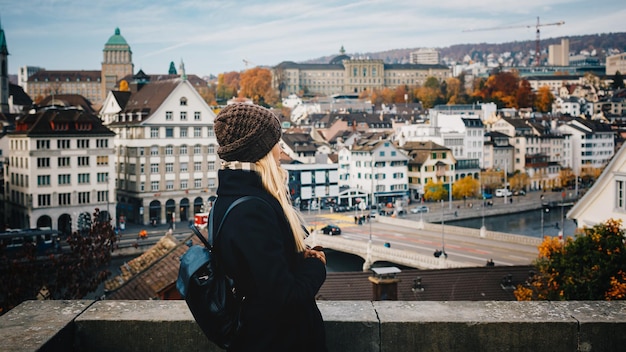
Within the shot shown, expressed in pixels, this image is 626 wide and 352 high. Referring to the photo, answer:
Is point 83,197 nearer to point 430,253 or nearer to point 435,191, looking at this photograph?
point 430,253

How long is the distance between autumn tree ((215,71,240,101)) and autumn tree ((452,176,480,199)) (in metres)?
80.2

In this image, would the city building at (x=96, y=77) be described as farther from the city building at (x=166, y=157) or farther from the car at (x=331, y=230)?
the car at (x=331, y=230)

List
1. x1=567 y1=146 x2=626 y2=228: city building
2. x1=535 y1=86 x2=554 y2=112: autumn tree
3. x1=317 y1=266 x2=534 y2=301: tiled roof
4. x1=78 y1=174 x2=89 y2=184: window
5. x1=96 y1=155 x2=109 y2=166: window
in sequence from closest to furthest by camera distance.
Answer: x1=317 y1=266 x2=534 y2=301: tiled roof
x1=567 y1=146 x2=626 y2=228: city building
x1=78 y1=174 x2=89 y2=184: window
x1=96 y1=155 x2=109 y2=166: window
x1=535 y1=86 x2=554 y2=112: autumn tree

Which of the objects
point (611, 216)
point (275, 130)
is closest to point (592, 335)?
point (275, 130)

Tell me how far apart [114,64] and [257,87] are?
27732 millimetres

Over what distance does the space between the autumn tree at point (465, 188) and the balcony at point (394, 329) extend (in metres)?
71.2

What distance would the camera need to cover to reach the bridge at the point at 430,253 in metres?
36.7

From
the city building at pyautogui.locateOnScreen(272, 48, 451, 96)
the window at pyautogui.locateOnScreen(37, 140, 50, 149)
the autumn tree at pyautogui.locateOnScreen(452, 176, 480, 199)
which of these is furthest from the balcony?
the city building at pyautogui.locateOnScreen(272, 48, 451, 96)

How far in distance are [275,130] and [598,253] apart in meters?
16.1

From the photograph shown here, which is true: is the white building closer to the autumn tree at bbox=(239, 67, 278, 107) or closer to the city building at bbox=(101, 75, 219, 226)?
the city building at bbox=(101, 75, 219, 226)

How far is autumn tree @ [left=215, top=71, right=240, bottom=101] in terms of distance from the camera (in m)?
154

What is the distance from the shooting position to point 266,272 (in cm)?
316

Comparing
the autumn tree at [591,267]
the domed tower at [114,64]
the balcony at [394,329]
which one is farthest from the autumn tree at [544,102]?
the balcony at [394,329]

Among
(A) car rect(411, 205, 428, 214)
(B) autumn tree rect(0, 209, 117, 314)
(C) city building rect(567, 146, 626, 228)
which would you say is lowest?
(A) car rect(411, 205, 428, 214)
